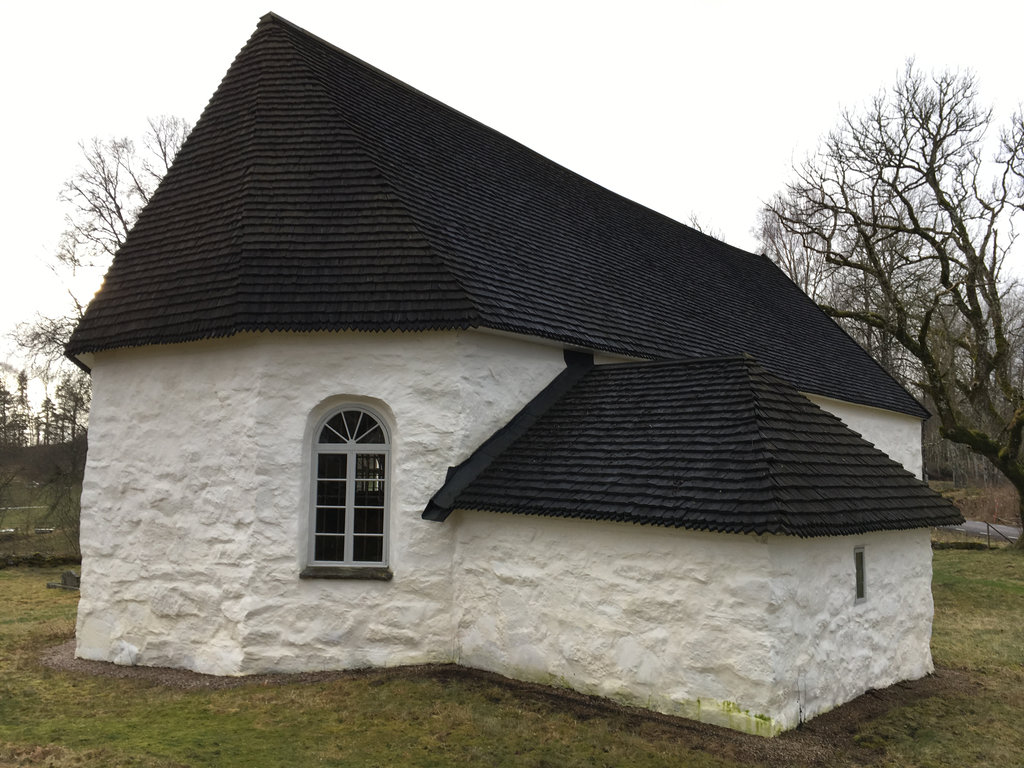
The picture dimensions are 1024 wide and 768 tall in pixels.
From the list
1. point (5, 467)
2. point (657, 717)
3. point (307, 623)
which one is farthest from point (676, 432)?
point (5, 467)

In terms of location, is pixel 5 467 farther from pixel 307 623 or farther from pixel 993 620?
pixel 993 620

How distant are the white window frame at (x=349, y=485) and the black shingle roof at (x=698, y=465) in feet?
2.81

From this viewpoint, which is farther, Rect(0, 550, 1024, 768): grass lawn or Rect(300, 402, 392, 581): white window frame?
Rect(300, 402, 392, 581): white window frame

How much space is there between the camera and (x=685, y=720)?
7.36 metres

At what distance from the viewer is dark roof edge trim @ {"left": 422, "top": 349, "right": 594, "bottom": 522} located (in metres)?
9.01

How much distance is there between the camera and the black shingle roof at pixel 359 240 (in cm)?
938

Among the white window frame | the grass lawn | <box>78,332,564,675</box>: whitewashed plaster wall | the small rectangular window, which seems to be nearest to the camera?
the grass lawn

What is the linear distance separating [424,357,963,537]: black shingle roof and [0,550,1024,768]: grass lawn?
184 centimetres

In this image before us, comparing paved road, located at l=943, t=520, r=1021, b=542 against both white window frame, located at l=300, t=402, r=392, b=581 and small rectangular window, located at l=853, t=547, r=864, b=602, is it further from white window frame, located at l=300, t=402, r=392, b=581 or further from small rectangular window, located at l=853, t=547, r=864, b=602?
white window frame, located at l=300, t=402, r=392, b=581

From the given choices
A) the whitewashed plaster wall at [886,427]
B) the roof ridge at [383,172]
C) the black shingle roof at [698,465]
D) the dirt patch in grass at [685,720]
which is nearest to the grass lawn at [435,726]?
the dirt patch in grass at [685,720]

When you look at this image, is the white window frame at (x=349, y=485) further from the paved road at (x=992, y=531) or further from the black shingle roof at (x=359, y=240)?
the paved road at (x=992, y=531)

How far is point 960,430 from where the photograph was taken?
2275 centimetres

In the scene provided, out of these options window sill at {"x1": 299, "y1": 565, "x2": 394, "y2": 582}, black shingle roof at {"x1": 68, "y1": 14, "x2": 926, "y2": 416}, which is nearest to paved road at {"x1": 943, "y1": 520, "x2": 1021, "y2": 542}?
black shingle roof at {"x1": 68, "y1": 14, "x2": 926, "y2": 416}

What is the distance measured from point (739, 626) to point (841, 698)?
1.69m
